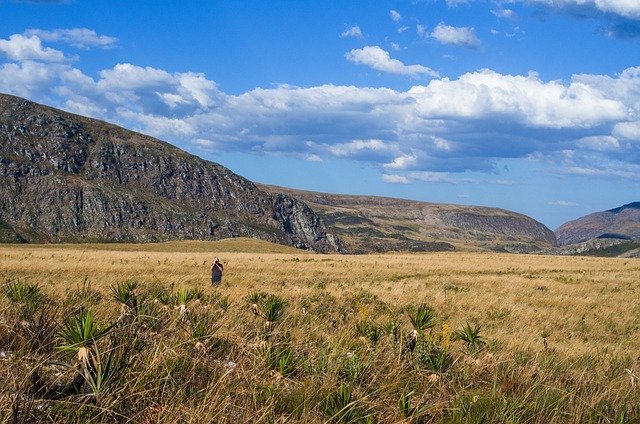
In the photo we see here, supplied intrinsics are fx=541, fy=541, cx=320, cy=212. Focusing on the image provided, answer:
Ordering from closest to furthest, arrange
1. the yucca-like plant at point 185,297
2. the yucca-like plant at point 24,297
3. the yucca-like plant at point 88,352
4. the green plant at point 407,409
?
the yucca-like plant at point 88,352
the green plant at point 407,409
the yucca-like plant at point 24,297
the yucca-like plant at point 185,297

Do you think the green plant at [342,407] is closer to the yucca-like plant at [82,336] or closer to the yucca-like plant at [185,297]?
the yucca-like plant at [82,336]

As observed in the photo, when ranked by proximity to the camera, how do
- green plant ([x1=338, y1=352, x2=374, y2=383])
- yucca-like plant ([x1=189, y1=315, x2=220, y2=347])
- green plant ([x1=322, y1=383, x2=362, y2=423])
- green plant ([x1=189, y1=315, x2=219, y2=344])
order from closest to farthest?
green plant ([x1=322, y1=383, x2=362, y2=423]) < green plant ([x1=338, y1=352, x2=374, y2=383]) < yucca-like plant ([x1=189, y1=315, x2=220, y2=347]) < green plant ([x1=189, y1=315, x2=219, y2=344])

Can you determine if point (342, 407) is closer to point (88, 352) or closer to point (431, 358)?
point (431, 358)

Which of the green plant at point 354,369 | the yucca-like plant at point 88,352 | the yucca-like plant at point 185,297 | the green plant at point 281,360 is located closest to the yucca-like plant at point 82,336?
the yucca-like plant at point 88,352

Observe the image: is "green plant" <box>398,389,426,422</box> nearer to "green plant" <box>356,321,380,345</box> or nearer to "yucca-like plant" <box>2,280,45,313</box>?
"green plant" <box>356,321,380,345</box>

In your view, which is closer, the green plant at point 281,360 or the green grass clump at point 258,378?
the green grass clump at point 258,378

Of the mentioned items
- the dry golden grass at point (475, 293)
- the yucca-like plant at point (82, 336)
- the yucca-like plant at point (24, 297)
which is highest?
the yucca-like plant at point (82, 336)

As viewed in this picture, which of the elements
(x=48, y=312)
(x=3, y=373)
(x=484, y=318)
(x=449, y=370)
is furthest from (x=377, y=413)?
→ (x=484, y=318)

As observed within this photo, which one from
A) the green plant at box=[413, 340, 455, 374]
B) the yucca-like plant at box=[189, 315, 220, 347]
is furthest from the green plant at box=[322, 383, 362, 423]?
the yucca-like plant at box=[189, 315, 220, 347]

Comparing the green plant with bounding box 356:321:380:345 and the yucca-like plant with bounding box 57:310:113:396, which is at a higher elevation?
the yucca-like plant with bounding box 57:310:113:396

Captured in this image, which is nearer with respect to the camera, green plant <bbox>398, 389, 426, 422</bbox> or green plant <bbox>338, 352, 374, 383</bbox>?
green plant <bbox>398, 389, 426, 422</bbox>

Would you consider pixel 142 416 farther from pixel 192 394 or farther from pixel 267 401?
pixel 267 401

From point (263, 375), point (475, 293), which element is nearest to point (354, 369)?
point (263, 375)

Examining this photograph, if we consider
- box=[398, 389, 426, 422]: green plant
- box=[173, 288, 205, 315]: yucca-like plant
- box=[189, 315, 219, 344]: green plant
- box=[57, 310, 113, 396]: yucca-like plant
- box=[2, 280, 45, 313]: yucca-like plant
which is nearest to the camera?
box=[57, 310, 113, 396]: yucca-like plant
